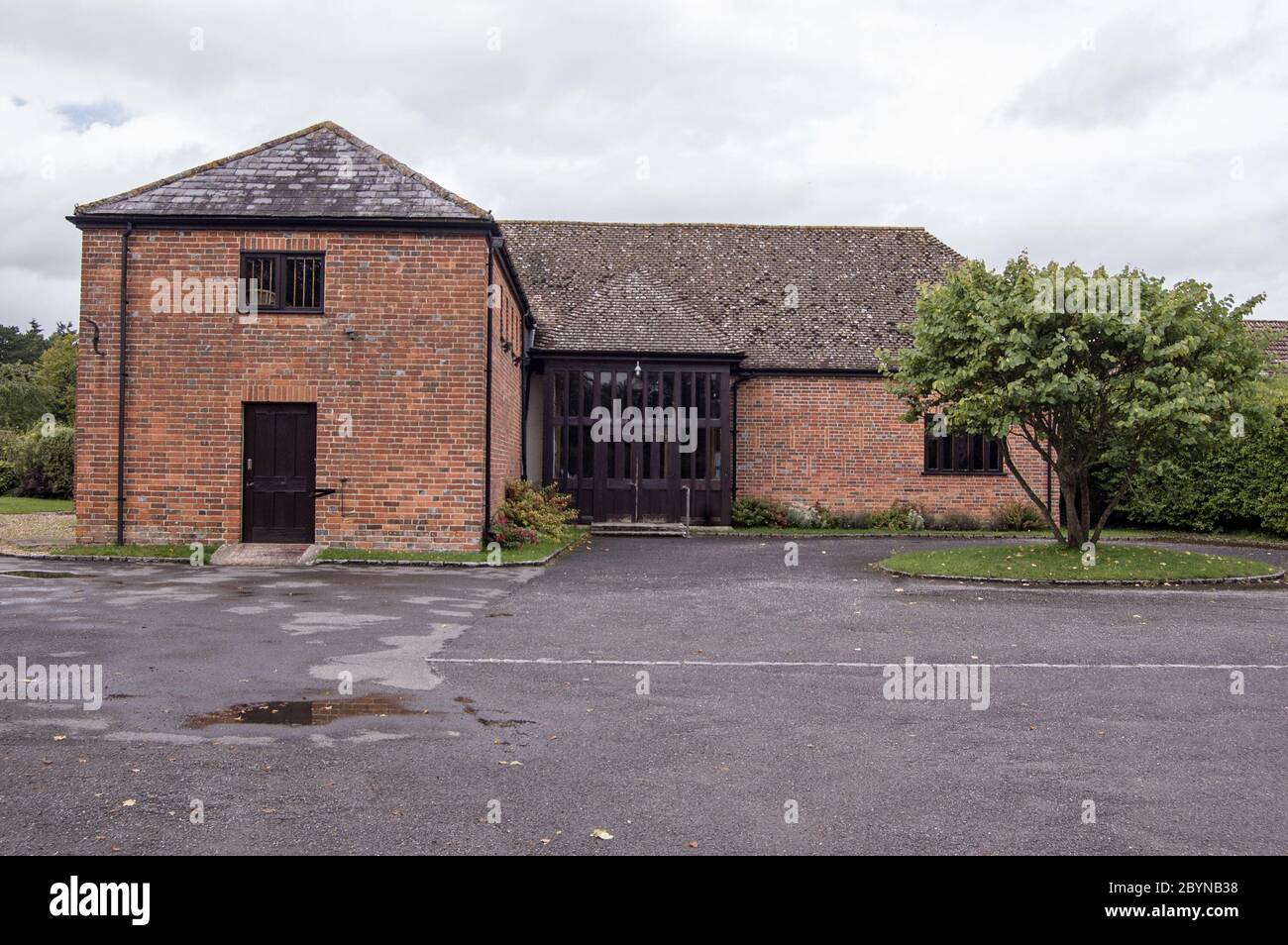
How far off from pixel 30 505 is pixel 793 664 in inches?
1077

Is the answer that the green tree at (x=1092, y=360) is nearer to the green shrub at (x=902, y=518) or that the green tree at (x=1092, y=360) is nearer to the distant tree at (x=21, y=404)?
the green shrub at (x=902, y=518)

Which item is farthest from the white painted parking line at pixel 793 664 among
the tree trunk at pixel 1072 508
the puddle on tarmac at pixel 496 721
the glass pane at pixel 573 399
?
the glass pane at pixel 573 399

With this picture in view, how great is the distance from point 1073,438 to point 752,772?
1231 centimetres

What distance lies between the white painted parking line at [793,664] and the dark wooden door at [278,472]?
9.19 meters

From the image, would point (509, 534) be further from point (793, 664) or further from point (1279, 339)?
point (1279, 339)

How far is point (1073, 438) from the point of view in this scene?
1569cm

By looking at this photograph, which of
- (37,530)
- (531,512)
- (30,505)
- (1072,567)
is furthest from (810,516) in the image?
(30,505)

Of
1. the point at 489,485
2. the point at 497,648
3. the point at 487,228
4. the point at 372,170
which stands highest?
the point at 372,170

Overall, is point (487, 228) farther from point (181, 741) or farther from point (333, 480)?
point (181, 741)

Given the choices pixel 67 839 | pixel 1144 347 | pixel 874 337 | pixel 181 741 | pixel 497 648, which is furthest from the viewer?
pixel 874 337

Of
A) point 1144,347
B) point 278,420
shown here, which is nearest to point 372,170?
point 278,420

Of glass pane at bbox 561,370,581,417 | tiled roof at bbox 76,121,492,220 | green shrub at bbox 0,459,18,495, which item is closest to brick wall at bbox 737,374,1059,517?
glass pane at bbox 561,370,581,417

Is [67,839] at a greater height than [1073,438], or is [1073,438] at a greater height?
Result: [1073,438]

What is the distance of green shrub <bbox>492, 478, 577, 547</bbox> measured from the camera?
18.2 meters
